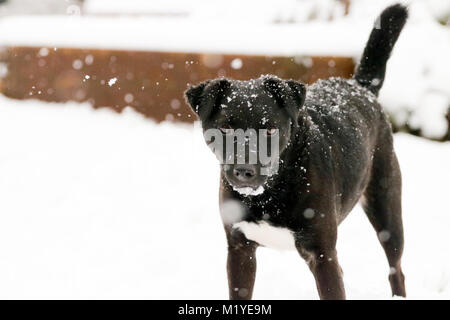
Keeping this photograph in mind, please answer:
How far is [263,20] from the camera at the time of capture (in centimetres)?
899

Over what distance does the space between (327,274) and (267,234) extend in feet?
1.23

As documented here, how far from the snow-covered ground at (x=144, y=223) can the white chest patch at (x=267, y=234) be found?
972 millimetres

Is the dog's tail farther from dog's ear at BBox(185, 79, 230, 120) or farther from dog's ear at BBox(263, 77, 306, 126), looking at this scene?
dog's ear at BBox(185, 79, 230, 120)

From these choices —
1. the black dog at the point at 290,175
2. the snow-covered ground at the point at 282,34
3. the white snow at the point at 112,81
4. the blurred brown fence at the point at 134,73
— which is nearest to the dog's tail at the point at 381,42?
the black dog at the point at 290,175

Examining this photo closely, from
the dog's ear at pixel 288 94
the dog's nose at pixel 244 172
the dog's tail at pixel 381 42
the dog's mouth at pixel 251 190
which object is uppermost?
the dog's tail at pixel 381 42

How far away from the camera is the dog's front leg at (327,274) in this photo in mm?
2912

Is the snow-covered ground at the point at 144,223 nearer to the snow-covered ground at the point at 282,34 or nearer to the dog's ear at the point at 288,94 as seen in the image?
the snow-covered ground at the point at 282,34

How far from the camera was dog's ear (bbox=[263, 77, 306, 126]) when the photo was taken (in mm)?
2904

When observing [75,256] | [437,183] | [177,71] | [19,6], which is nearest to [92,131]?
[177,71]

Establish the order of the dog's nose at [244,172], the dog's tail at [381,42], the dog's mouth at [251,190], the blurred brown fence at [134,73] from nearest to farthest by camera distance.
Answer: the dog's nose at [244,172], the dog's mouth at [251,190], the dog's tail at [381,42], the blurred brown fence at [134,73]

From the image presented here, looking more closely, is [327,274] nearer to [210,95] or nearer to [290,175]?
[290,175]

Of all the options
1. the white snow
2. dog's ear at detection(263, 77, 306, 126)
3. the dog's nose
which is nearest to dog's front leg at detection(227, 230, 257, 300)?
the dog's nose

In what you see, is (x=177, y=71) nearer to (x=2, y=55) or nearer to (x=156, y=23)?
(x=156, y=23)
